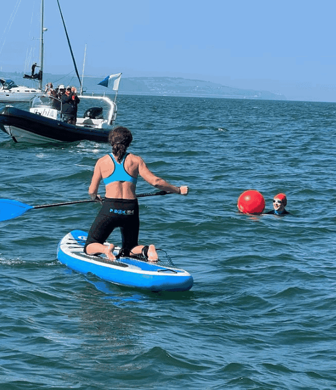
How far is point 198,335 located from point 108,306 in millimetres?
1187

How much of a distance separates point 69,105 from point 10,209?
14.1 meters

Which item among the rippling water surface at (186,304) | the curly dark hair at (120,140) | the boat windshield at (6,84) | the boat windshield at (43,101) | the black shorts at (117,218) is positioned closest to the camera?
the rippling water surface at (186,304)

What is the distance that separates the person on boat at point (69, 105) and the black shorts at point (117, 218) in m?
15.1

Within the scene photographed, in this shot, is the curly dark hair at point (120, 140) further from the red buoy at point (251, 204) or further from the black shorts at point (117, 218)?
the red buoy at point (251, 204)

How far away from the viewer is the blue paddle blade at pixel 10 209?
9.34 metres

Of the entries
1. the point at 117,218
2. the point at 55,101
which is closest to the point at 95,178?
the point at 117,218

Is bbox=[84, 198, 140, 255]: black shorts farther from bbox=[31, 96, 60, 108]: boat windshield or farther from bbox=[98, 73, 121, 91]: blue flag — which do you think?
bbox=[98, 73, 121, 91]: blue flag

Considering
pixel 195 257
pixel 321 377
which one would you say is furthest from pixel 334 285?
pixel 321 377

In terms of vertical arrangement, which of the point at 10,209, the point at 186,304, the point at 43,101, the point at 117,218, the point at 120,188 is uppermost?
the point at 43,101

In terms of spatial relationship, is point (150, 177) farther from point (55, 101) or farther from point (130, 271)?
point (55, 101)

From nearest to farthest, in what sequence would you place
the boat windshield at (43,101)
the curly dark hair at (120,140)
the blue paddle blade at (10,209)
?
the curly dark hair at (120,140) → the blue paddle blade at (10,209) → the boat windshield at (43,101)

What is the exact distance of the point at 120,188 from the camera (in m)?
7.75

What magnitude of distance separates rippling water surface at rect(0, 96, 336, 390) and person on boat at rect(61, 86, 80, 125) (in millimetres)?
7177

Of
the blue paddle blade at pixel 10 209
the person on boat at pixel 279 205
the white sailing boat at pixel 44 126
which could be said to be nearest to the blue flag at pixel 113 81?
the white sailing boat at pixel 44 126
